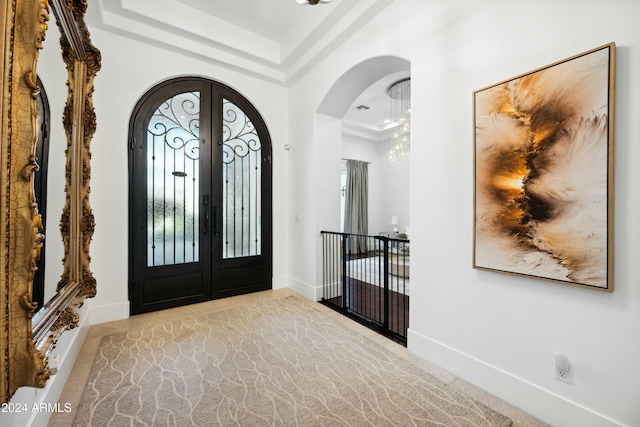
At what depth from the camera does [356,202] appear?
303 inches

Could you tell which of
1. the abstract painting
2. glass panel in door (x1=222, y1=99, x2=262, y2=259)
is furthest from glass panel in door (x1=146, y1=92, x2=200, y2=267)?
the abstract painting

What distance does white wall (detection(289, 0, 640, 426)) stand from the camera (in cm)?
138

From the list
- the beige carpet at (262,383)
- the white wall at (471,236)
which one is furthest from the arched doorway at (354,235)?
the beige carpet at (262,383)

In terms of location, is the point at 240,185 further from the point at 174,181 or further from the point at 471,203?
the point at 471,203

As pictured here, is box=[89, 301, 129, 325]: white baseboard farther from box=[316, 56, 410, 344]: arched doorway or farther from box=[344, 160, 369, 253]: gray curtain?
box=[344, 160, 369, 253]: gray curtain

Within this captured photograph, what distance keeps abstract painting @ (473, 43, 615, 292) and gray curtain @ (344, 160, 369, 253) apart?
567 centimetres

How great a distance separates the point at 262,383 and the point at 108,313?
7.31ft

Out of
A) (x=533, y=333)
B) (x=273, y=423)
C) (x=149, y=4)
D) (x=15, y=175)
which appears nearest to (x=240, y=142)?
(x=149, y=4)

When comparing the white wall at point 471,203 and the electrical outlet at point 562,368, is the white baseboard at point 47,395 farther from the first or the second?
the electrical outlet at point 562,368

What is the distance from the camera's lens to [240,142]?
12.8 ft

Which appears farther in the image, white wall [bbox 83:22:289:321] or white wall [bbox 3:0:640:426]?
white wall [bbox 83:22:289:321]

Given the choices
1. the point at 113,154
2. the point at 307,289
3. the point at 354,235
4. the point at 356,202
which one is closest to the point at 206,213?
the point at 113,154

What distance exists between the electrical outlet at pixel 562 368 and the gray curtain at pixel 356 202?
5848mm

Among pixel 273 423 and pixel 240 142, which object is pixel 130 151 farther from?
pixel 273 423
